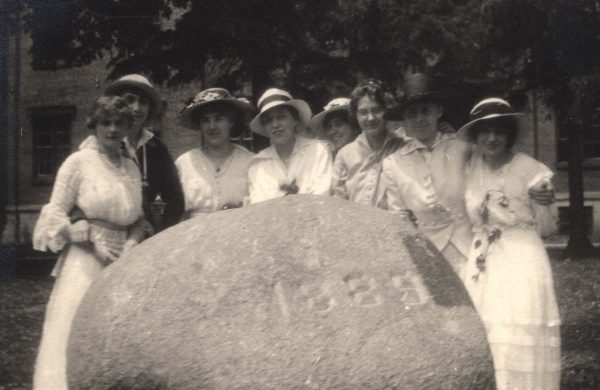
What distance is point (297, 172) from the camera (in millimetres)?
4898

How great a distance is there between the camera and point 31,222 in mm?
22875

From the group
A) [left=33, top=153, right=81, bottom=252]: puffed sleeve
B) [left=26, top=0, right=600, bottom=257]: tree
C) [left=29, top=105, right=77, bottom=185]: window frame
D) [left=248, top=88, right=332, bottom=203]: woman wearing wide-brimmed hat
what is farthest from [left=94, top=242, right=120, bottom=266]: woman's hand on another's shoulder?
[left=29, top=105, right=77, bottom=185]: window frame

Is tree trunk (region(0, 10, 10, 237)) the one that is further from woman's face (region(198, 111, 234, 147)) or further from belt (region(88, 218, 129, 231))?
belt (region(88, 218, 129, 231))

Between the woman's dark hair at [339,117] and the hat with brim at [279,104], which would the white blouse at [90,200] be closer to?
the hat with brim at [279,104]

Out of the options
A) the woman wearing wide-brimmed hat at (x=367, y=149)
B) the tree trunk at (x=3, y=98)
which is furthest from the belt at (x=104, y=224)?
the tree trunk at (x=3, y=98)

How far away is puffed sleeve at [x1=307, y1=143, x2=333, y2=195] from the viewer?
192 inches

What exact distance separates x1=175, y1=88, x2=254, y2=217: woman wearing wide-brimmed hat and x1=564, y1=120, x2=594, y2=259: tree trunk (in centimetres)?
1081

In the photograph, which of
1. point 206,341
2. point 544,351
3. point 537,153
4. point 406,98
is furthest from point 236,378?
point 537,153

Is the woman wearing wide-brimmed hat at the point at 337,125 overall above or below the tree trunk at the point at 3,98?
below

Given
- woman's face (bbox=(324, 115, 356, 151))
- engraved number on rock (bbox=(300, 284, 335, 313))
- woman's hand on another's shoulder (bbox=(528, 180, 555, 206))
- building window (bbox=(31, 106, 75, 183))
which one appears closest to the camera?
engraved number on rock (bbox=(300, 284, 335, 313))

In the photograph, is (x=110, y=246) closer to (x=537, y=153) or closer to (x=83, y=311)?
(x=83, y=311)

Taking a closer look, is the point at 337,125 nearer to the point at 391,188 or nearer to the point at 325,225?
the point at 391,188

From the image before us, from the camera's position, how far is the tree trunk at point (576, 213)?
15656 millimetres

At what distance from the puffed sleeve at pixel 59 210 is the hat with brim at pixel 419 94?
70.6 inches
